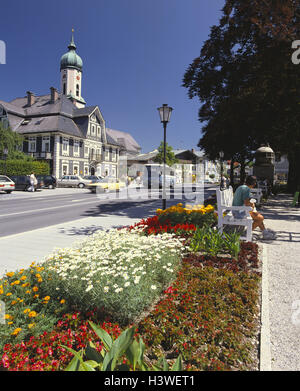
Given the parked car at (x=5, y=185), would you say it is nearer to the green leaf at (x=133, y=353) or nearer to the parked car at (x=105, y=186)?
the parked car at (x=105, y=186)

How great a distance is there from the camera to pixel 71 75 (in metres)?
61.3

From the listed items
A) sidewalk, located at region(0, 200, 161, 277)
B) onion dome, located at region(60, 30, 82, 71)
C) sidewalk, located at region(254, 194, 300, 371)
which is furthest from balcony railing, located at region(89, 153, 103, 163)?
sidewalk, located at region(254, 194, 300, 371)

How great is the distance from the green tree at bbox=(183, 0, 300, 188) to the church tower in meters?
50.5

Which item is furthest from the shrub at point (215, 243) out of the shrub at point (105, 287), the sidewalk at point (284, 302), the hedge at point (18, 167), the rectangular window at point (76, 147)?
the rectangular window at point (76, 147)

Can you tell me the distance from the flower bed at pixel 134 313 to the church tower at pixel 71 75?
6241 cm

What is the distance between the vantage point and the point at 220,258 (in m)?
4.98

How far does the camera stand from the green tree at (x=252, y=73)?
9539 millimetres

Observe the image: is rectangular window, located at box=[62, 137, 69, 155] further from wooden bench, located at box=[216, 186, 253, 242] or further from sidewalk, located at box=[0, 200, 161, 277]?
wooden bench, located at box=[216, 186, 253, 242]

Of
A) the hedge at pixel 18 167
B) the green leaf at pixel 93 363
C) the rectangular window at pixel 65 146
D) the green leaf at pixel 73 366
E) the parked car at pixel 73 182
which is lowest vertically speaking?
the green leaf at pixel 93 363

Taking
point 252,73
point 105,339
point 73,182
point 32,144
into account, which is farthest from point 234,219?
point 32,144

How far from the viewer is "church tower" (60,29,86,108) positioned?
60781 millimetres

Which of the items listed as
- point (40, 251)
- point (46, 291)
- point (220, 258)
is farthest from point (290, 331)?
point (40, 251)

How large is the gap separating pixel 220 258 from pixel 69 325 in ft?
10.2
